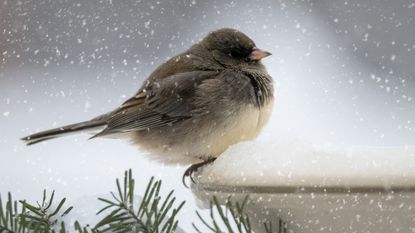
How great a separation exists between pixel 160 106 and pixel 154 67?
79 cm

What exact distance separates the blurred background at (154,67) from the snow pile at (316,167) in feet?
3.80

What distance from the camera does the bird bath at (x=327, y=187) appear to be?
1.93 feet

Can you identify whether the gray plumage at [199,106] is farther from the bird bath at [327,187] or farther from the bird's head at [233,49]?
the bird bath at [327,187]

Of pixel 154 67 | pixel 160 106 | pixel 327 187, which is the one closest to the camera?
pixel 327 187

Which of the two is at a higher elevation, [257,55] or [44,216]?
[257,55]

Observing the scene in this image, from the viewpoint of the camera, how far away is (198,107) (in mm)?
1307

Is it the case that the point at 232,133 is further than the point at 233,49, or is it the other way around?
the point at 233,49

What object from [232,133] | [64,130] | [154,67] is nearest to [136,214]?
[232,133]

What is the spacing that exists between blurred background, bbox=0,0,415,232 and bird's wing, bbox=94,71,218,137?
455 millimetres

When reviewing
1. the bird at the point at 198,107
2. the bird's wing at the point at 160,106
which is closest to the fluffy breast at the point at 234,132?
the bird at the point at 198,107

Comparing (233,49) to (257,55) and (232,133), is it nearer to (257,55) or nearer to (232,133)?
(257,55)

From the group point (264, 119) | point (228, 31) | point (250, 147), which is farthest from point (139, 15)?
point (250, 147)

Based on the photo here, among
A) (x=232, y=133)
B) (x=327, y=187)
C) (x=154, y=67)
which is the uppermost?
(x=154, y=67)

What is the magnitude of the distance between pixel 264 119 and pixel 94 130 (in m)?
0.34
